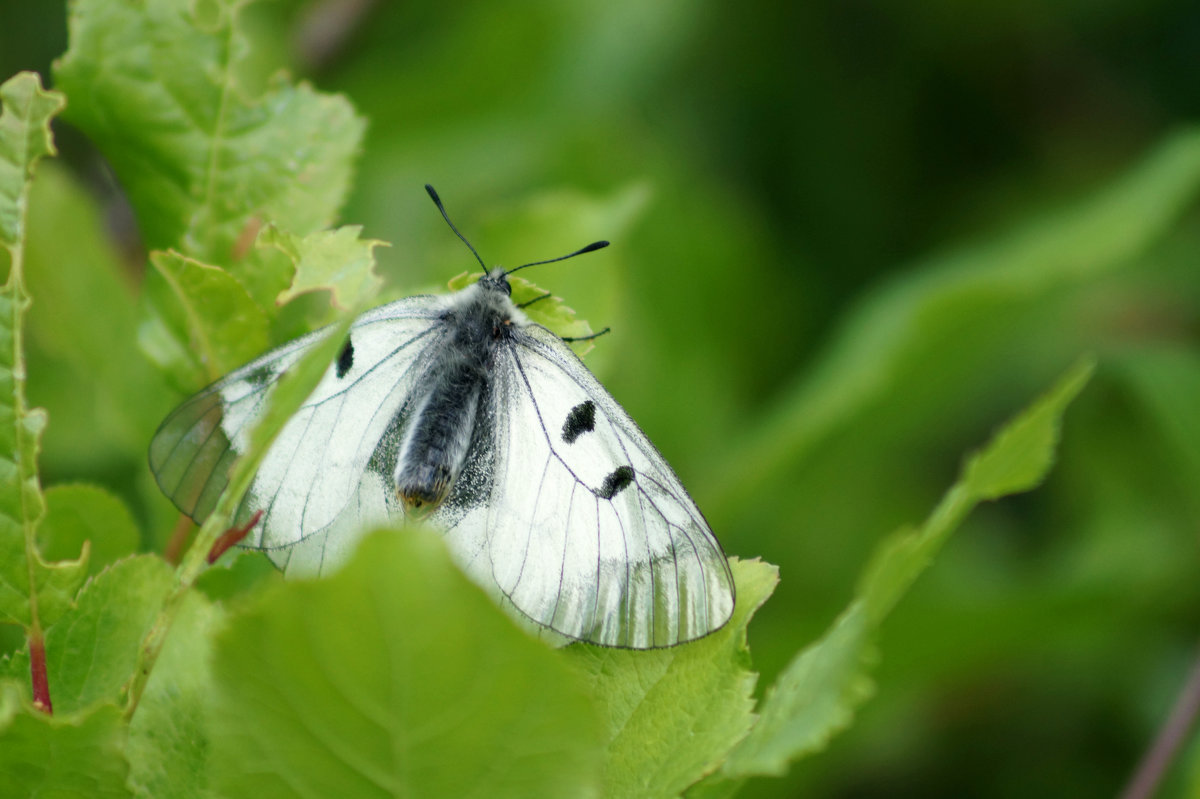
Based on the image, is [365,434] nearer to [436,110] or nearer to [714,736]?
[714,736]

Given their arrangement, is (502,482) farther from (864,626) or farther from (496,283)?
(864,626)

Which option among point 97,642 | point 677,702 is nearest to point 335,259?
point 97,642

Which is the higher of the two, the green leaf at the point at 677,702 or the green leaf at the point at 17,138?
the green leaf at the point at 17,138

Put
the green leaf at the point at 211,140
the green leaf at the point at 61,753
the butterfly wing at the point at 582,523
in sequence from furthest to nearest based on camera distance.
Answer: the green leaf at the point at 211,140 → the butterfly wing at the point at 582,523 → the green leaf at the point at 61,753

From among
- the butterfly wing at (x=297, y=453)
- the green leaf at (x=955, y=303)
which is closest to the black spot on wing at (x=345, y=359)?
the butterfly wing at (x=297, y=453)

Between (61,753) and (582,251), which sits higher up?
(582,251)

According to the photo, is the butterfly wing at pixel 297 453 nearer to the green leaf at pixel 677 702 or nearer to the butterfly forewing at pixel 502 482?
the butterfly forewing at pixel 502 482
